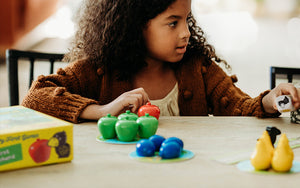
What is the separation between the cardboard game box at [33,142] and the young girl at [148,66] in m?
0.50

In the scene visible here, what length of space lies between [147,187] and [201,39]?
1096mm

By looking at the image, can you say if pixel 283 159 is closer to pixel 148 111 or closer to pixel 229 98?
pixel 148 111

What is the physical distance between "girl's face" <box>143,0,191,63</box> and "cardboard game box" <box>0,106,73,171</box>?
2.26 ft

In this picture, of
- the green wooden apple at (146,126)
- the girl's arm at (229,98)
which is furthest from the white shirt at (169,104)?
the green wooden apple at (146,126)

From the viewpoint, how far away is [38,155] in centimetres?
56

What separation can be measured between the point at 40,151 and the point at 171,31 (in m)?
0.75

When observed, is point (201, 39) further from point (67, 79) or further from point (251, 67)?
point (251, 67)

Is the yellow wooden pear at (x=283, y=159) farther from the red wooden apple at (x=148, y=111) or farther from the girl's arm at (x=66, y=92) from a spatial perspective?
the girl's arm at (x=66, y=92)

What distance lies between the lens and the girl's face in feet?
3.87

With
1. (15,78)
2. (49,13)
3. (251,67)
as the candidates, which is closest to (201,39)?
(15,78)

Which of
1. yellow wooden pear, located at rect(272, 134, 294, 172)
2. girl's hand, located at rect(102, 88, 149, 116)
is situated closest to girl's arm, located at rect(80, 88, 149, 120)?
girl's hand, located at rect(102, 88, 149, 116)

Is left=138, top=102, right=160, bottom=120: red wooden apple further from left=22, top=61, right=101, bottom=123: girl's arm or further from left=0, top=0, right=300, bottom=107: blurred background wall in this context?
left=0, top=0, right=300, bottom=107: blurred background wall

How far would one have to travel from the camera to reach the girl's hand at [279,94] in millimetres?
997

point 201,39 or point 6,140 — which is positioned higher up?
point 201,39
